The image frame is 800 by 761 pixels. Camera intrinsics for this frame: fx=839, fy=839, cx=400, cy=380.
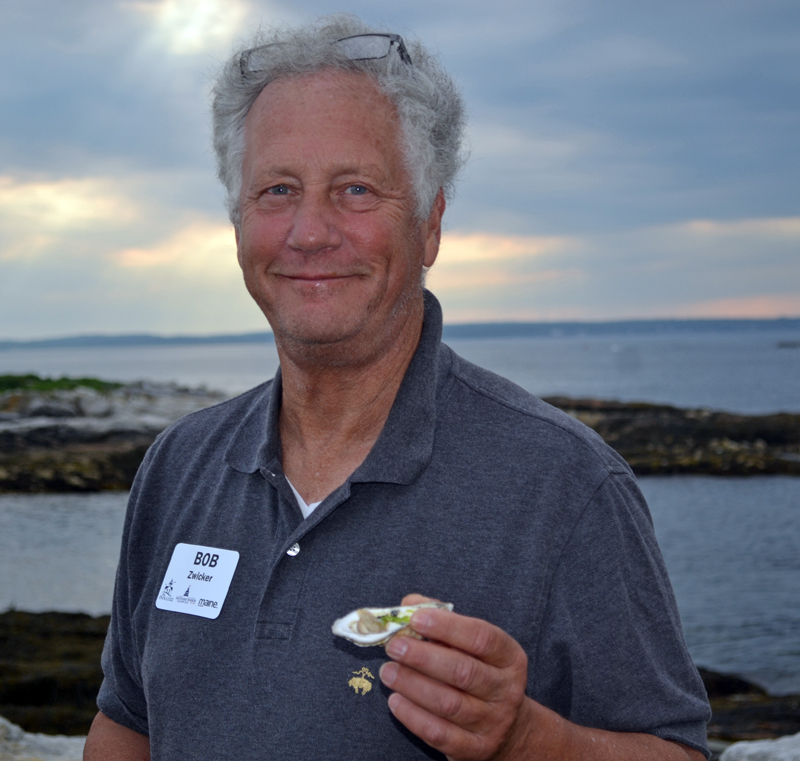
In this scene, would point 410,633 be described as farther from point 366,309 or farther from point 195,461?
point 195,461

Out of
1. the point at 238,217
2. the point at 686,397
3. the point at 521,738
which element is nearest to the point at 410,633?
the point at 521,738

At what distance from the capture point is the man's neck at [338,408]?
2584 mm

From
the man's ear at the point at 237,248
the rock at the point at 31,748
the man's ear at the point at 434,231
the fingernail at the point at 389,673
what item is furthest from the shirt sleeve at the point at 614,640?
the rock at the point at 31,748

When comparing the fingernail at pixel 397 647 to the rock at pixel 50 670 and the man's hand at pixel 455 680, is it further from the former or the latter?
the rock at pixel 50 670

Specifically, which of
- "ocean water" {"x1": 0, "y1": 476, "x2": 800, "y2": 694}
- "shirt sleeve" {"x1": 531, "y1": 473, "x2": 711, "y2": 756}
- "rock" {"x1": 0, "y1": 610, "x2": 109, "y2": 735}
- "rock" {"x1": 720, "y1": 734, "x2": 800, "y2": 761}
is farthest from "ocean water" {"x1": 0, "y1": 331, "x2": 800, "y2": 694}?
"shirt sleeve" {"x1": 531, "y1": 473, "x2": 711, "y2": 756}

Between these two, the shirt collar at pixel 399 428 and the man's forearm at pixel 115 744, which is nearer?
the shirt collar at pixel 399 428

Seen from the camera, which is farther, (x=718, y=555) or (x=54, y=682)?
(x=718, y=555)

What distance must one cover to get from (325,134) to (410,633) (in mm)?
1449

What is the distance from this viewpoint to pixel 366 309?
248cm

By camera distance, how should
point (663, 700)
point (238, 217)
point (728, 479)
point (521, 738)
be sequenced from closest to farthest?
point (521, 738) < point (663, 700) < point (238, 217) < point (728, 479)

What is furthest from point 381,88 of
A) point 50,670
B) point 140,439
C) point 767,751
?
point 140,439

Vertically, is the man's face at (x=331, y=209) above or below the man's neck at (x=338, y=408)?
above

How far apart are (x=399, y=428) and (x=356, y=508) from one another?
27 cm

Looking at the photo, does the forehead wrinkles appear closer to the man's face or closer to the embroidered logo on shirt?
the man's face
